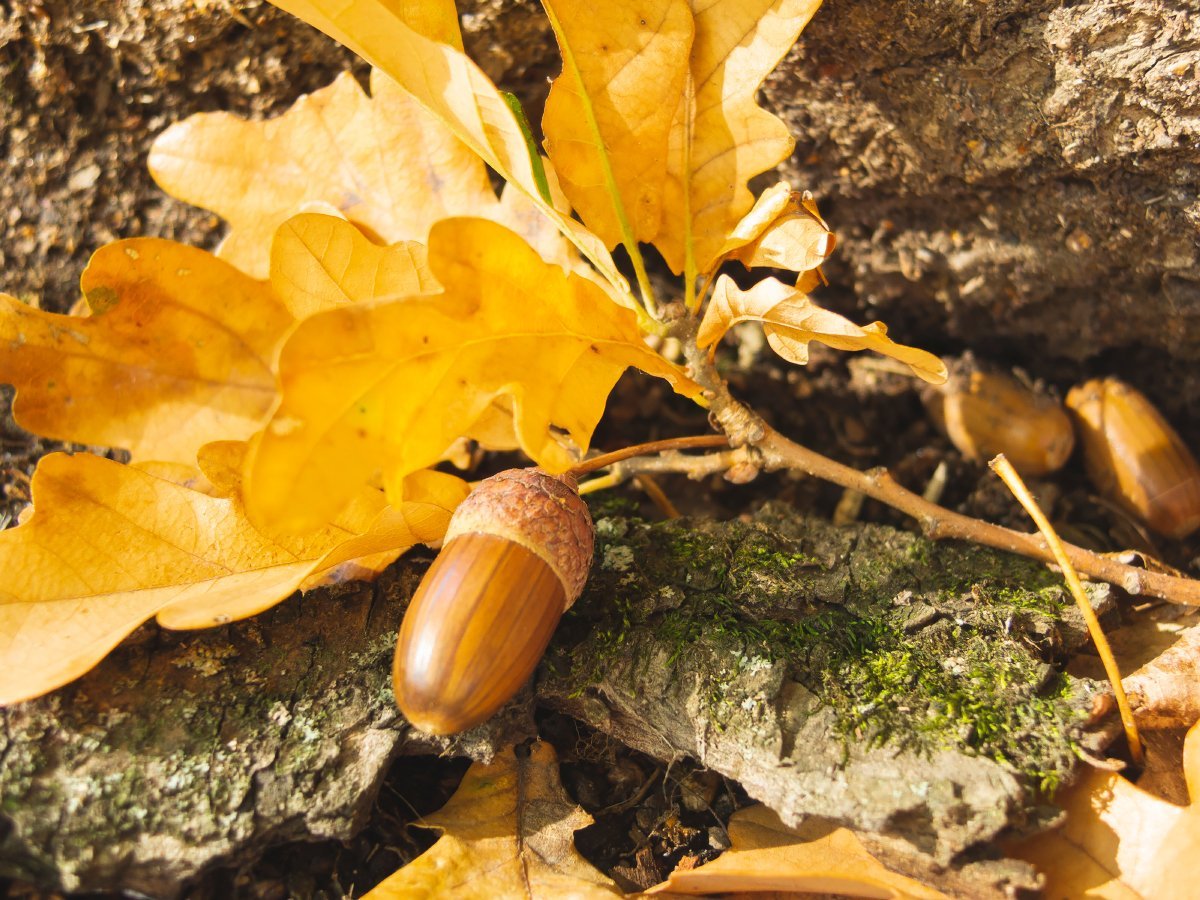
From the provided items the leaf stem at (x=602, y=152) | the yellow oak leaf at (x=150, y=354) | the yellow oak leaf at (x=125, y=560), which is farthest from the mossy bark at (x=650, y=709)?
the leaf stem at (x=602, y=152)

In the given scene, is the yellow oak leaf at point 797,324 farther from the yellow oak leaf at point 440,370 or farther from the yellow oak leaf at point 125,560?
the yellow oak leaf at point 125,560

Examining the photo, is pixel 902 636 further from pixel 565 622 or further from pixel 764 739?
pixel 565 622

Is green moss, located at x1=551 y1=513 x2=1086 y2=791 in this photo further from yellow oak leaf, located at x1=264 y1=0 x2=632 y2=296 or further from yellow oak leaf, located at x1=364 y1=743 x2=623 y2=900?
yellow oak leaf, located at x1=264 y1=0 x2=632 y2=296

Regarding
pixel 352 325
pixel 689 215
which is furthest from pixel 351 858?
pixel 689 215

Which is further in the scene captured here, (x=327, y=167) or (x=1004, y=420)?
(x=1004, y=420)

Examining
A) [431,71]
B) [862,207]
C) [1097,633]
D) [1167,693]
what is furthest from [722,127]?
[1167,693]

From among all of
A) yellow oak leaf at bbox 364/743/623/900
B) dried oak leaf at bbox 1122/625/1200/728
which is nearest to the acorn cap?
yellow oak leaf at bbox 364/743/623/900

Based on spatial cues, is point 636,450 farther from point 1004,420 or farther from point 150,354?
point 1004,420
